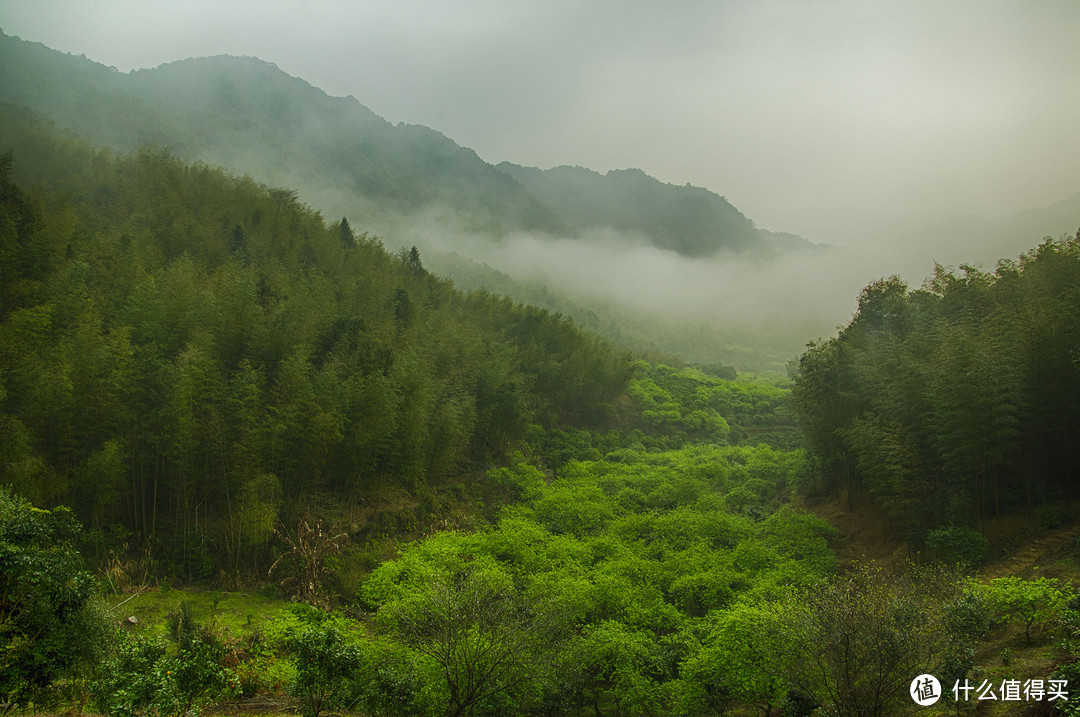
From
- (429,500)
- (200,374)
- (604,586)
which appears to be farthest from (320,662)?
(429,500)

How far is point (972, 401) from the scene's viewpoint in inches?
730

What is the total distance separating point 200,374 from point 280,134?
124m

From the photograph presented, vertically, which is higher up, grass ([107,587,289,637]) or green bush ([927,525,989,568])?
green bush ([927,525,989,568])

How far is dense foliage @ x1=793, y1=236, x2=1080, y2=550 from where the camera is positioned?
18562 millimetres

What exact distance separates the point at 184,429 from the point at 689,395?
5081 centimetres

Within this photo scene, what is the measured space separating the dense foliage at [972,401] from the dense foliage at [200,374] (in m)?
20.3

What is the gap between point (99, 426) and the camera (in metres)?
18.2

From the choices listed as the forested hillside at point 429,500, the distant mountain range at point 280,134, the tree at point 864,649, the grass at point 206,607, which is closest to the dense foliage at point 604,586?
the forested hillside at point 429,500

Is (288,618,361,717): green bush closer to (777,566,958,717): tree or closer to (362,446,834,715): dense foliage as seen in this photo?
(362,446,834,715): dense foliage

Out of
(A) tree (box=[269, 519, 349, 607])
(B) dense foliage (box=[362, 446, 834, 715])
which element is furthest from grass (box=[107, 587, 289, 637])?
(B) dense foliage (box=[362, 446, 834, 715])

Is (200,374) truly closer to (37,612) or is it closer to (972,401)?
(37,612)

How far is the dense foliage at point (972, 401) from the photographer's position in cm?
1856

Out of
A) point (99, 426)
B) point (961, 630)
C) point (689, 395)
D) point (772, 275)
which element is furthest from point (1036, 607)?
point (772, 275)

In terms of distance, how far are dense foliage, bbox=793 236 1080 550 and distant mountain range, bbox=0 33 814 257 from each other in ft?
192
